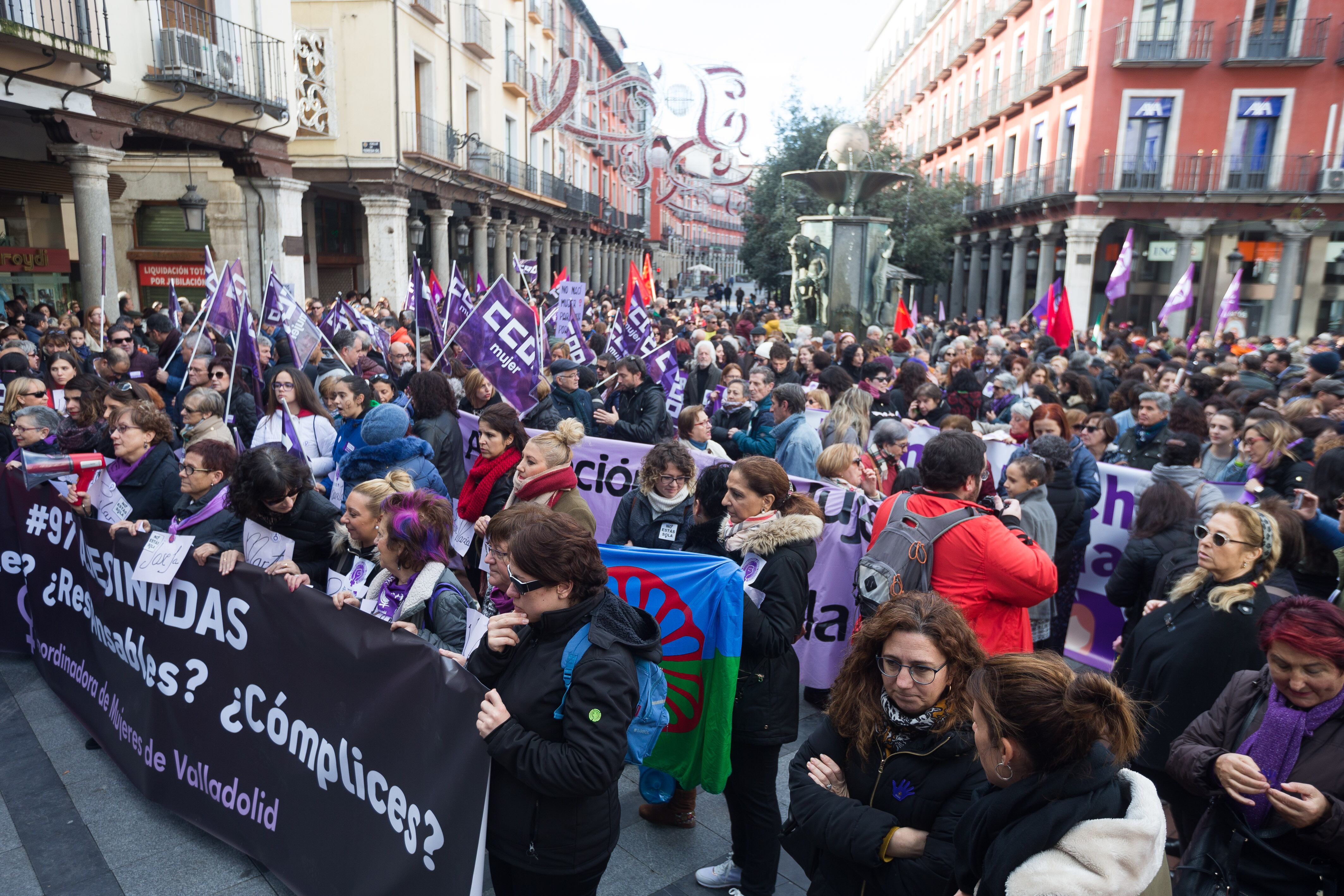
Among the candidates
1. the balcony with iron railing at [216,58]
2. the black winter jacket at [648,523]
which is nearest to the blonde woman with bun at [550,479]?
the black winter jacket at [648,523]

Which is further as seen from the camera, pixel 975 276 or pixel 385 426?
pixel 975 276

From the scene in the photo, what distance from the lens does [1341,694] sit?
238cm

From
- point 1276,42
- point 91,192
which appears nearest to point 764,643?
point 91,192

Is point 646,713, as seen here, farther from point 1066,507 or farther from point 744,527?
point 1066,507

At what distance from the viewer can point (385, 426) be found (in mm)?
4656

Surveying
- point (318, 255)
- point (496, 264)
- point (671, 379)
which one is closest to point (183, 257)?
point (318, 255)

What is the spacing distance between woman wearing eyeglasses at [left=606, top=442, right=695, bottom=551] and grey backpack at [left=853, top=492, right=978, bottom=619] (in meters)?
0.92

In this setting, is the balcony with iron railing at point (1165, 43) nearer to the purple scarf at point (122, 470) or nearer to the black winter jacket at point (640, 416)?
the black winter jacket at point (640, 416)

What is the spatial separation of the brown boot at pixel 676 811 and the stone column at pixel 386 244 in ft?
59.7

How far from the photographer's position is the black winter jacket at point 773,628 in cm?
308

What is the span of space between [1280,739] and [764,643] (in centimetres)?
152

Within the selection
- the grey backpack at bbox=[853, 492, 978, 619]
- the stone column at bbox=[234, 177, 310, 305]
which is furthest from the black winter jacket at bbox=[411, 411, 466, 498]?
the stone column at bbox=[234, 177, 310, 305]

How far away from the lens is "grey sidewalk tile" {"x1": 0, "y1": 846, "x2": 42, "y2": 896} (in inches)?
131

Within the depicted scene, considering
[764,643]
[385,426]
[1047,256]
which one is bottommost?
[764,643]
